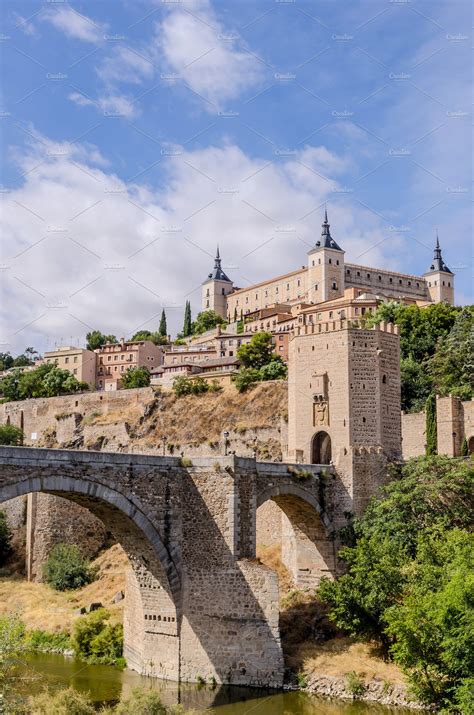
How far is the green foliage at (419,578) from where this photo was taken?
20.6 metres

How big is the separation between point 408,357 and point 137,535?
33.6 metres

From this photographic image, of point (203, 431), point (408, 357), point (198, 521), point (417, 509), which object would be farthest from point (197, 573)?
point (408, 357)

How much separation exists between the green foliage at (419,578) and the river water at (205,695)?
7.07ft

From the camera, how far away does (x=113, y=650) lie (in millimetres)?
27703

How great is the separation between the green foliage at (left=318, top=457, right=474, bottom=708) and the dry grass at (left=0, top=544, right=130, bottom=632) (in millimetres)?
9222

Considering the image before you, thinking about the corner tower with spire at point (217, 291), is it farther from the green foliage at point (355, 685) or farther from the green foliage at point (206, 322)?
the green foliage at point (355, 685)

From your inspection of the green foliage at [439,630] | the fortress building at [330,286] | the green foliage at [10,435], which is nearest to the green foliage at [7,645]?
the green foliage at [439,630]

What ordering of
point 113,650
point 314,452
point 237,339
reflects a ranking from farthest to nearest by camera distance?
point 237,339 < point 314,452 < point 113,650

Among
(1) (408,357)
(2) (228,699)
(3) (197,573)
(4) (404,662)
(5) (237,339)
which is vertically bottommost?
(2) (228,699)

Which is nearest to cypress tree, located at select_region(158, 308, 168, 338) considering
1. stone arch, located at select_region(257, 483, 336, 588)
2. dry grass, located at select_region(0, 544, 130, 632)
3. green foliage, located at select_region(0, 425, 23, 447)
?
green foliage, located at select_region(0, 425, 23, 447)

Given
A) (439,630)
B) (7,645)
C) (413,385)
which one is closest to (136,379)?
(413,385)

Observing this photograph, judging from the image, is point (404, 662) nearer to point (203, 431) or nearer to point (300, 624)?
point (300, 624)

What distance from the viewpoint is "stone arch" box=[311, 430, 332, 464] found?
3362 cm

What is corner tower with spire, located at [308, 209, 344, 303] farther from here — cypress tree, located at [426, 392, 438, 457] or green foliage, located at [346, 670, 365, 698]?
green foliage, located at [346, 670, 365, 698]
